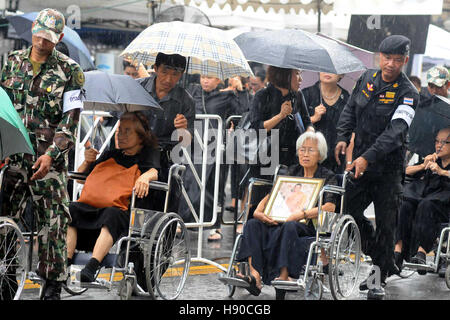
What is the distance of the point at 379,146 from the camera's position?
7.36 m

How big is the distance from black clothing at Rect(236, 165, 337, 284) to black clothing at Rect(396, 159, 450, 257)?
190cm

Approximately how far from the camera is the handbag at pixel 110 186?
22.2ft

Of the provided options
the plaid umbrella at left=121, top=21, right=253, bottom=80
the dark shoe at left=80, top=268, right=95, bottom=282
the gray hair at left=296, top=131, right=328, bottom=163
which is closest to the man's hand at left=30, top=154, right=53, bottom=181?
the dark shoe at left=80, top=268, right=95, bottom=282

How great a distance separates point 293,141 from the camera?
8047 mm

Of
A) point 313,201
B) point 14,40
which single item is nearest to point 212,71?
point 313,201

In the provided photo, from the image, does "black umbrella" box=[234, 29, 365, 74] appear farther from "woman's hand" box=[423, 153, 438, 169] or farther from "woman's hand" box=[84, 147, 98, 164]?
"woman's hand" box=[84, 147, 98, 164]

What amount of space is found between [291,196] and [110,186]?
5.04 ft

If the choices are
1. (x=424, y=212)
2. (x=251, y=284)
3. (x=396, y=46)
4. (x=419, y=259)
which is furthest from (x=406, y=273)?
(x=396, y=46)

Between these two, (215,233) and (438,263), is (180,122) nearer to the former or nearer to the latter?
(438,263)

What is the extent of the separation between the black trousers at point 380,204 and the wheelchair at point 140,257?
1587mm

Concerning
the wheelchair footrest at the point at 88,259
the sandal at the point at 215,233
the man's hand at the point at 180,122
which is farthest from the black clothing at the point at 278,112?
the sandal at the point at 215,233

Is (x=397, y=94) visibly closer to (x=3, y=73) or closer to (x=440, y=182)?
(x=440, y=182)

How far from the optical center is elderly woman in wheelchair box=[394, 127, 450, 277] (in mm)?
8805
